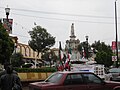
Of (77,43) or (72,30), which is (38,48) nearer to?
(72,30)

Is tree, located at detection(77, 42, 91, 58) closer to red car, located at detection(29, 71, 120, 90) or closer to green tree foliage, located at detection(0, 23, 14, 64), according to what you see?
green tree foliage, located at detection(0, 23, 14, 64)

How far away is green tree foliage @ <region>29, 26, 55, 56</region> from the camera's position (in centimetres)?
4925

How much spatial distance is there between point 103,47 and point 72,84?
220 ft

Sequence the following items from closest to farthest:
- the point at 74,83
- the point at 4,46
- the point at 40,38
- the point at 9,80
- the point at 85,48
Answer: the point at 9,80
the point at 74,83
the point at 4,46
the point at 40,38
the point at 85,48

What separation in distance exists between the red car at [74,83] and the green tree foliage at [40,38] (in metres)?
35.3

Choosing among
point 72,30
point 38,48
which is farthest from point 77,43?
point 38,48

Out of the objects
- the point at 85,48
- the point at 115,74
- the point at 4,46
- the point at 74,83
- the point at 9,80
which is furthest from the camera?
the point at 85,48

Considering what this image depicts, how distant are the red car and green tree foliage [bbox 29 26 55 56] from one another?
3527cm

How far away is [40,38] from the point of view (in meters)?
49.4

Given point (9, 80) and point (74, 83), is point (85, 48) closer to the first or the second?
point (74, 83)

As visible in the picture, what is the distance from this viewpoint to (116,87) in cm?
1414

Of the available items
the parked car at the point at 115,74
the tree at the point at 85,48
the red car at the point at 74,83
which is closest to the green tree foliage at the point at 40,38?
the tree at the point at 85,48

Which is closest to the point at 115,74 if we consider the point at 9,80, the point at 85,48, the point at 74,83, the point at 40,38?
the point at 74,83

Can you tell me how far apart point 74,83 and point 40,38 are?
119ft
